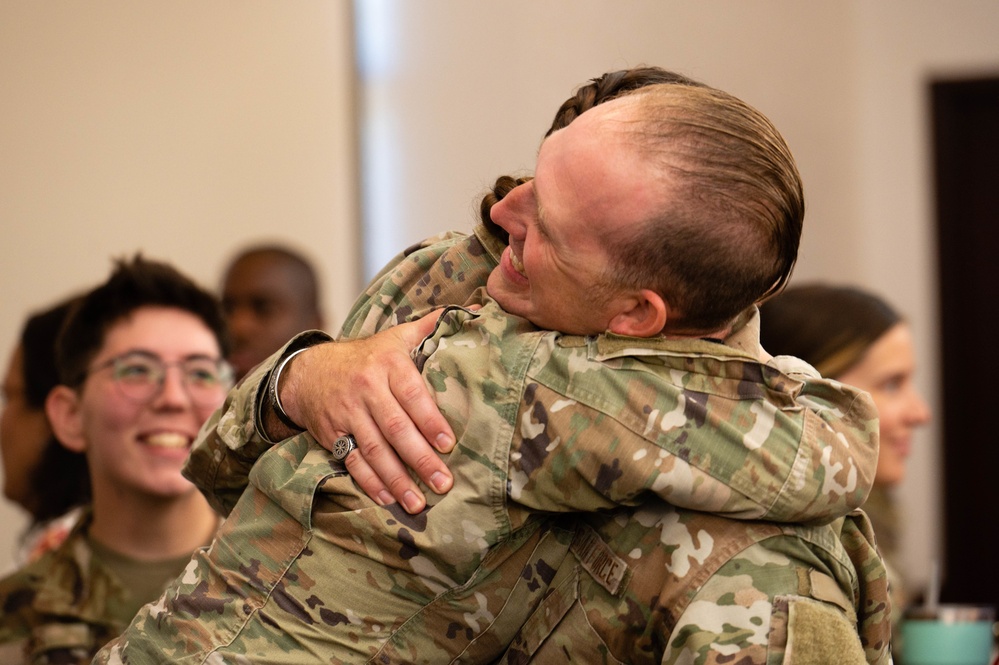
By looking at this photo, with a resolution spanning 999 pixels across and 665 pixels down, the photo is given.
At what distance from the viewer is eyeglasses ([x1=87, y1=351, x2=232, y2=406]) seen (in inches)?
89.9

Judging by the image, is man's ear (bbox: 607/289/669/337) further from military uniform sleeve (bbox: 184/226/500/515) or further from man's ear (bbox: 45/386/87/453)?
man's ear (bbox: 45/386/87/453)

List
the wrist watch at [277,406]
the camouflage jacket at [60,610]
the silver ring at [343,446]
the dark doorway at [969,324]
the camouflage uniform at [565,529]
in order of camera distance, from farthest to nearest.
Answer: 1. the dark doorway at [969,324]
2. the camouflage jacket at [60,610]
3. the wrist watch at [277,406]
4. the silver ring at [343,446]
5. the camouflage uniform at [565,529]

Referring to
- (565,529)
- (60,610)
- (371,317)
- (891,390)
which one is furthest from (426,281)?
(891,390)

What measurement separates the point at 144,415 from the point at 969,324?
4130 mm

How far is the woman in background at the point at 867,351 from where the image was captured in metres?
2.39

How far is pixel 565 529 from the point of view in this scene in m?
1.09

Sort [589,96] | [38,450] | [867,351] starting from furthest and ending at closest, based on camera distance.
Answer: [38,450], [867,351], [589,96]

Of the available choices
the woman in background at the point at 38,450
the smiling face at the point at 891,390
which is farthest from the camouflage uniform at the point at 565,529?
the woman in background at the point at 38,450

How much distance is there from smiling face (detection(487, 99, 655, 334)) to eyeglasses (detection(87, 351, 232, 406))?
135 cm

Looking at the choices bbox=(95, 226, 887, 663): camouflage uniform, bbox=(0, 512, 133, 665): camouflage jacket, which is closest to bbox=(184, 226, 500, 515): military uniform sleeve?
bbox=(95, 226, 887, 663): camouflage uniform

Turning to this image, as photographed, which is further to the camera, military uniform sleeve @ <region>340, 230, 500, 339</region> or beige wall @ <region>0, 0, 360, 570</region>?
beige wall @ <region>0, 0, 360, 570</region>

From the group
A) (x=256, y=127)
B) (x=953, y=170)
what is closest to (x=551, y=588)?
(x=256, y=127)

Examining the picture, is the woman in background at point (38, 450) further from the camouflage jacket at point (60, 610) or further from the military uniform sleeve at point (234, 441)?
the military uniform sleeve at point (234, 441)

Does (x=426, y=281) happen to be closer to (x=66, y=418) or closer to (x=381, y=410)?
(x=381, y=410)
